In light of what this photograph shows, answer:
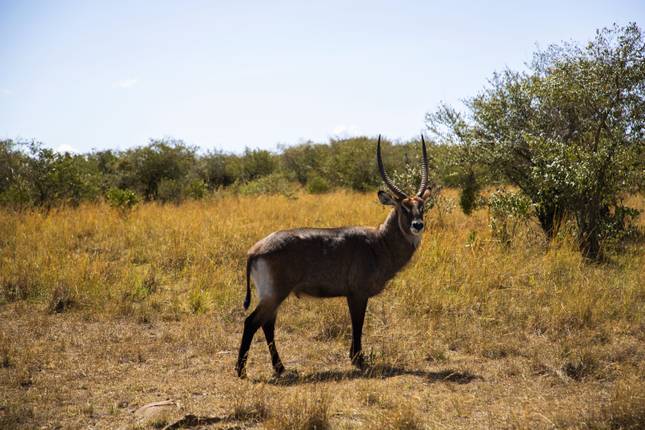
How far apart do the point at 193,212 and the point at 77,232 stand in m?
2.82

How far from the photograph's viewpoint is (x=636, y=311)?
729 centimetres

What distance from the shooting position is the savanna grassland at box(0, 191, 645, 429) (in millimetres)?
4824

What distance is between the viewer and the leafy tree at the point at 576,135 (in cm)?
954

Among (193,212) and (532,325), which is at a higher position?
(193,212)

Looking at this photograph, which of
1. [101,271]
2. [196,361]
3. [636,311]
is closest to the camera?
[196,361]

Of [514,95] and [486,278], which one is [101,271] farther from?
[514,95]

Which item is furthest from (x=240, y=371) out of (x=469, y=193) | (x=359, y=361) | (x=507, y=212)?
(x=469, y=193)

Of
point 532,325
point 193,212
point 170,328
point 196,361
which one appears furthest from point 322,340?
point 193,212

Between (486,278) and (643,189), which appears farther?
(643,189)

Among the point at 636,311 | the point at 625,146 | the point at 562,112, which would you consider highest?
the point at 562,112

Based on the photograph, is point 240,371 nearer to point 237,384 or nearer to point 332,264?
point 237,384

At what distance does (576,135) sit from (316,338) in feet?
22.7

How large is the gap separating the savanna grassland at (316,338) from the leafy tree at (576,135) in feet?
2.64

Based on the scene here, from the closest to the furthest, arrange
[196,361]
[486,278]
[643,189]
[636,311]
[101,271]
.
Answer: [196,361] → [636,311] → [486,278] → [101,271] → [643,189]
